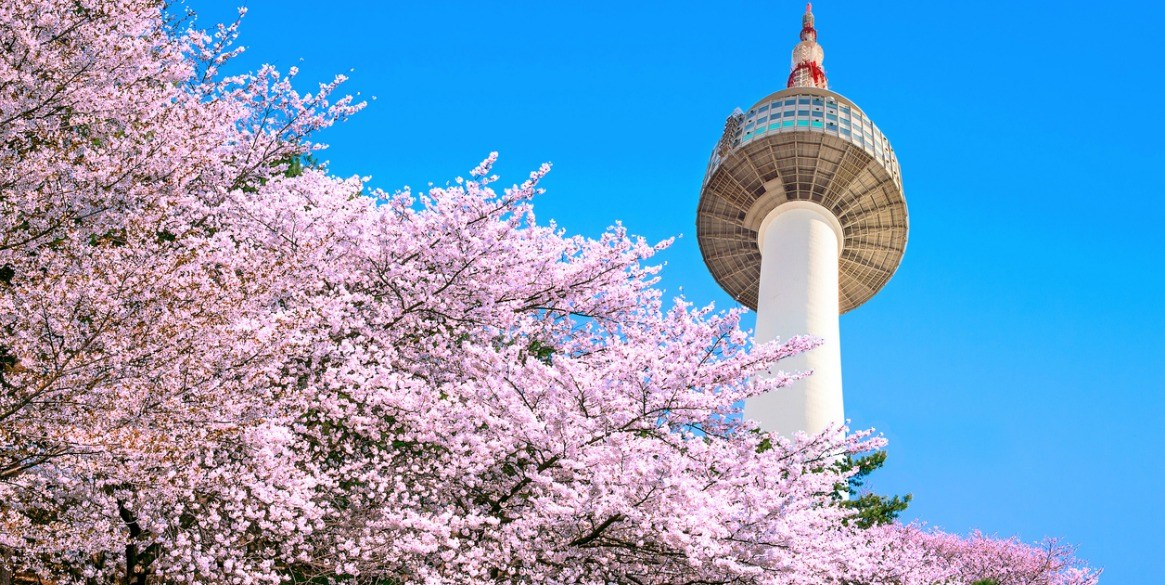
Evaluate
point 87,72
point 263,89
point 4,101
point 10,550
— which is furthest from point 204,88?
point 10,550

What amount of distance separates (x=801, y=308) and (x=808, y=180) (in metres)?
7.54

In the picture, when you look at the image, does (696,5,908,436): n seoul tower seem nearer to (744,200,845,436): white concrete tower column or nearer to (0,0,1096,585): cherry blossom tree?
(744,200,845,436): white concrete tower column

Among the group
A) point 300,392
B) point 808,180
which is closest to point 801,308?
point 808,180

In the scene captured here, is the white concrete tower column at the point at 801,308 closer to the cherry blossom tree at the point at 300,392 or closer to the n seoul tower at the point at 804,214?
the n seoul tower at the point at 804,214

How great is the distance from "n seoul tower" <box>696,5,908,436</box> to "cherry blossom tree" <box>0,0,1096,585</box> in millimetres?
25463

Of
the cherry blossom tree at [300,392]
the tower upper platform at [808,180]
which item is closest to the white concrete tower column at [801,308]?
the tower upper platform at [808,180]

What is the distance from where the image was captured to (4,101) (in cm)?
800

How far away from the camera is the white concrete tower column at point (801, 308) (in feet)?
109

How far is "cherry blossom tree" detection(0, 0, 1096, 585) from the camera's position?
6.93 m

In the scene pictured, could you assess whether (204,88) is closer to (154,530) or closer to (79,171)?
(79,171)

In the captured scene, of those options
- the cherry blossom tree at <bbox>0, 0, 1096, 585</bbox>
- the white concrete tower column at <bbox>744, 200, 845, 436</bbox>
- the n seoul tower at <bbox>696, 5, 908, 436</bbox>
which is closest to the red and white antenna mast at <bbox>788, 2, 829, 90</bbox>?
the n seoul tower at <bbox>696, 5, 908, 436</bbox>

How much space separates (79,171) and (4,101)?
1.05 m

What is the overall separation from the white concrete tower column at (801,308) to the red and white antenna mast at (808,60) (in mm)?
9268

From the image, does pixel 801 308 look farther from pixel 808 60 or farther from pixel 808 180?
pixel 808 60
